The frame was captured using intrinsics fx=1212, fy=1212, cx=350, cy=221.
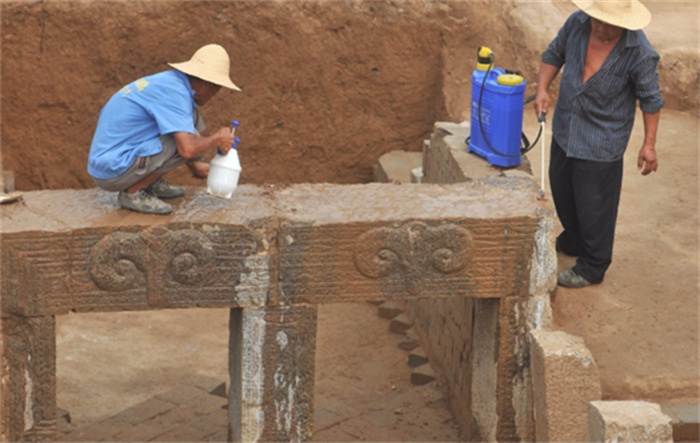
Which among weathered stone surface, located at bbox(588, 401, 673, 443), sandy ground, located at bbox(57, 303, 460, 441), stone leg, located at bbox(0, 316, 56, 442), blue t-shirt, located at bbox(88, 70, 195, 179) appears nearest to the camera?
weathered stone surface, located at bbox(588, 401, 673, 443)

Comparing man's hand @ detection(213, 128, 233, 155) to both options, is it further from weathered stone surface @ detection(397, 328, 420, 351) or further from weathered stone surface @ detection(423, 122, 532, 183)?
weathered stone surface @ detection(397, 328, 420, 351)

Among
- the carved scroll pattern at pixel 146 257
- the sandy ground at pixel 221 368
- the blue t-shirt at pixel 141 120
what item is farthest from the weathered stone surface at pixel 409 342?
the blue t-shirt at pixel 141 120

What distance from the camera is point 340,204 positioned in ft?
21.2

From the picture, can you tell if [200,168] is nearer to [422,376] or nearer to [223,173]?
[223,173]

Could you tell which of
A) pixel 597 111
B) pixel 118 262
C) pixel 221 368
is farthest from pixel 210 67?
pixel 221 368

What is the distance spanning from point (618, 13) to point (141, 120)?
103 inches

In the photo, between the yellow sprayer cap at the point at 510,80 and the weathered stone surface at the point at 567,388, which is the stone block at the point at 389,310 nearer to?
the yellow sprayer cap at the point at 510,80

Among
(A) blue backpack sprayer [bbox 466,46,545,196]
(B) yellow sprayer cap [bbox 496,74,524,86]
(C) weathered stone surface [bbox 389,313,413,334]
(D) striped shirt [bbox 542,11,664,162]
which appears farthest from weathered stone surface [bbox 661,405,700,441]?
(C) weathered stone surface [bbox 389,313,413,334]

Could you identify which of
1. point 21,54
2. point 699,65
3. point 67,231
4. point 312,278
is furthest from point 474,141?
point 21,54

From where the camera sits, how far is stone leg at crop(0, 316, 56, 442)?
6.14m

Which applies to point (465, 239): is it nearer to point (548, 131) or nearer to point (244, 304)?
point (244, 304)

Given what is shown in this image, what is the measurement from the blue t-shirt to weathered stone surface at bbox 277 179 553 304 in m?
0.76

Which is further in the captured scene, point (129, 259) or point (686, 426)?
point (686, 426)

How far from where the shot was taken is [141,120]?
602cm
